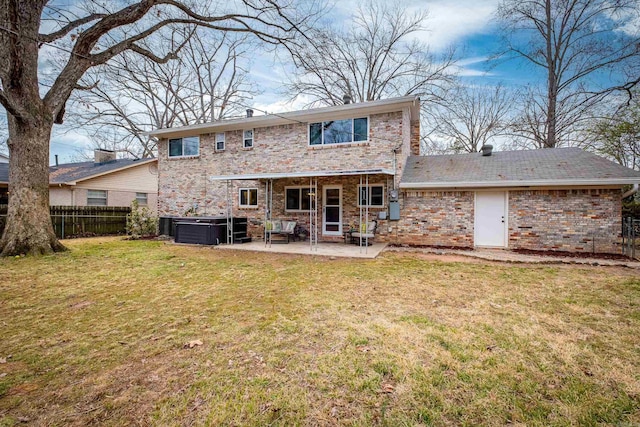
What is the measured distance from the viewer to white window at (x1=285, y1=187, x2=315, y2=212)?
11969mm

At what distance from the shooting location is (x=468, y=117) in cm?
2034

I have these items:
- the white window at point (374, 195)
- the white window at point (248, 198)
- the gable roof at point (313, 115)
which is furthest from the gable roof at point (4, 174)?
the white window at point (374, 195)

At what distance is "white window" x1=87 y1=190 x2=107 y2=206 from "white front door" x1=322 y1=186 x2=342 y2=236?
47.0ft

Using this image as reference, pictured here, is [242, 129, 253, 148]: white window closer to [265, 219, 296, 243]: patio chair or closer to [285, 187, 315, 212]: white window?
[285, 187, 315, 212]: white window

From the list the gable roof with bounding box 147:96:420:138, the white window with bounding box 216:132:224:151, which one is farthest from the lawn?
the white window with bounding box 216:132:224:151

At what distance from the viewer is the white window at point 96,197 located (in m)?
17.0

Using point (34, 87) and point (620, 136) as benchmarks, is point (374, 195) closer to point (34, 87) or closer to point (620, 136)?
point (34, 87)

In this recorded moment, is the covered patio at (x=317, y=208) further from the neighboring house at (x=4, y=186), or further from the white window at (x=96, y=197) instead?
the neighboring house at (x=4, y=186)

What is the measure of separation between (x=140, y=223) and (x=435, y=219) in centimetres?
1276

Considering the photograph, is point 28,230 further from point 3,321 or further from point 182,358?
point 182,358

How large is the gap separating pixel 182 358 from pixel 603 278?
301 inches

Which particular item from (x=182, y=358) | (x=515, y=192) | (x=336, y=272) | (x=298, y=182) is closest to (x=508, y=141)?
(x=515, y=192)

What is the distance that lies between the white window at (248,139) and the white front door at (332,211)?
407cm

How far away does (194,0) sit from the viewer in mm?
A: 10953
